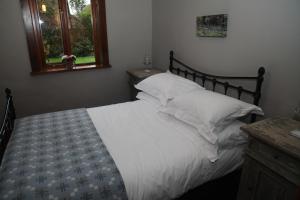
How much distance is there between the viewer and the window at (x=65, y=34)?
9.44 ft

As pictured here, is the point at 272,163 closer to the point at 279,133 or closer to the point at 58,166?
the point at 279,133

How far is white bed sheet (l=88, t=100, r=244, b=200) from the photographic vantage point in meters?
1.35

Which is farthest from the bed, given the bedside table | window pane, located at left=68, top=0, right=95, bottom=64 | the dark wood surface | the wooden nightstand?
window pane, located at left=68, top=0, right=95, bottom=64

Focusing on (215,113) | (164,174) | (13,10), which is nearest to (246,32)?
(215,113)

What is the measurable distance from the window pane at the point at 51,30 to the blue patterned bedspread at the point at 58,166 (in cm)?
152

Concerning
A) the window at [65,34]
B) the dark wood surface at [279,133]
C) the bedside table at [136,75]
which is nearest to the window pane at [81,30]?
the window at [65,34]

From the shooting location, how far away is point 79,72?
3250 mm

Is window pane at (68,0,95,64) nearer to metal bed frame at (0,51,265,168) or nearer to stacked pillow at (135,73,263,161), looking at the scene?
metal bed frame at (0,51,265,168)

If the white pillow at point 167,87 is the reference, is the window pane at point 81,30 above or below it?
above

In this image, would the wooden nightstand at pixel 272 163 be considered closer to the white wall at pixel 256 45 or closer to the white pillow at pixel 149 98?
the white wall at pixel 256 45

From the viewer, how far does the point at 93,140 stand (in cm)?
171

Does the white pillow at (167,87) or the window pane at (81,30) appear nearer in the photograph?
the white pillow at (167,87)

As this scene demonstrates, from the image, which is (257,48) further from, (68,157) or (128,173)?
(68,157)

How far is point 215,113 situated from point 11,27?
2.68m
